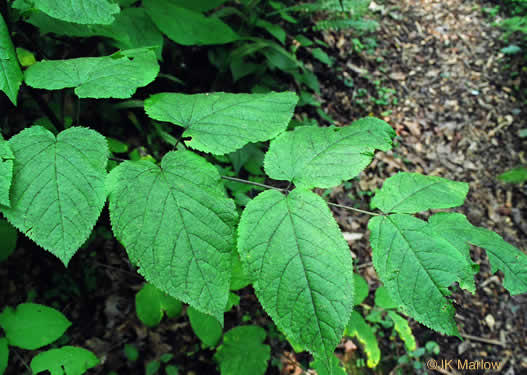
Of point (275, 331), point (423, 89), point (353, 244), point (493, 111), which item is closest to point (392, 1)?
point (423, 89)

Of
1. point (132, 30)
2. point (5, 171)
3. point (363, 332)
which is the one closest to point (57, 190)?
point (5, 171)

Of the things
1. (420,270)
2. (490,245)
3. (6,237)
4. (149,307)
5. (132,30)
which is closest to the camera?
(420,270)

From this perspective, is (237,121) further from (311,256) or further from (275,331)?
(275,331)

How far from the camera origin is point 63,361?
1316mm

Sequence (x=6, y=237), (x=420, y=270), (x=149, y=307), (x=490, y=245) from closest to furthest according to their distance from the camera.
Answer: (x=420, y=270), (x=490, y=245), (x=6, y=237), (x=149, y=307)

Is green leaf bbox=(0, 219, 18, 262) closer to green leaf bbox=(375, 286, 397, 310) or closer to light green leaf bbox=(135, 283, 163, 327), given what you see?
light green leaf bbox=(135, 283, 163, 327)

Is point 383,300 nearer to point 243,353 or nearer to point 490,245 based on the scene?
point 243,353

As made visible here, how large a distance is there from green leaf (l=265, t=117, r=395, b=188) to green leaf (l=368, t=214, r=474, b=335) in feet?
0.69

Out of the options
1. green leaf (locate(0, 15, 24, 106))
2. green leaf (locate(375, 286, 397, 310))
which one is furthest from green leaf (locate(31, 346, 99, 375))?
green leaf (locate(375, 286, 397, 310))

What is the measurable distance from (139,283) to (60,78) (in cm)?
157

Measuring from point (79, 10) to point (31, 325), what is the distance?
3.98ft

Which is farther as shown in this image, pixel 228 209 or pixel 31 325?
pixel 31 325

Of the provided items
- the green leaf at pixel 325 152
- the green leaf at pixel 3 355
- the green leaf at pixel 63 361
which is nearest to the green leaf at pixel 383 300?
the green leaf at pixel 325 152

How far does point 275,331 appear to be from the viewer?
7.37ft
